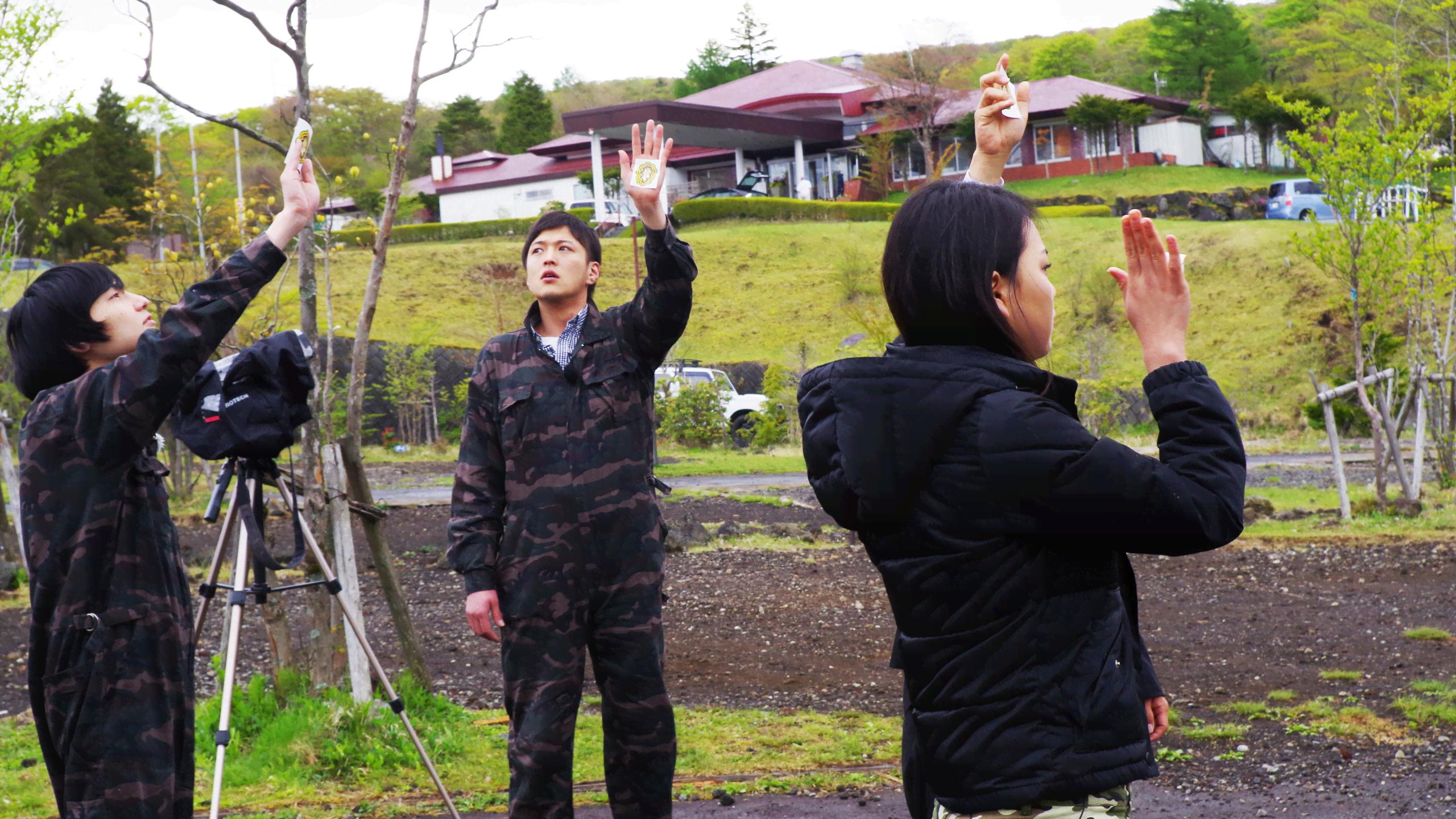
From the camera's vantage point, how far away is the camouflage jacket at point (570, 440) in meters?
3.61

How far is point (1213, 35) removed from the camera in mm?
52469

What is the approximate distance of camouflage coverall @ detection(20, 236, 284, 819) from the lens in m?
2.94

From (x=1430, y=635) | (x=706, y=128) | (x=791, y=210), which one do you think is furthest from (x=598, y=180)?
(x=1430, y=635)

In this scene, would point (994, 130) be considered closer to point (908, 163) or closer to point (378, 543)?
point (378, 543)

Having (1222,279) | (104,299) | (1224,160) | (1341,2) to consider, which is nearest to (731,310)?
(1222,279)

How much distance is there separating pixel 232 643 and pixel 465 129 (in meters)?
65.1

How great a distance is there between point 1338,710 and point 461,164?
53833 millimetres

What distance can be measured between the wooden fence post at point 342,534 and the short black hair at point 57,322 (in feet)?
5.81

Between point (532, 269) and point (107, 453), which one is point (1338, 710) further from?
point (107, 453)

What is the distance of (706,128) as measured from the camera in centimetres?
4034

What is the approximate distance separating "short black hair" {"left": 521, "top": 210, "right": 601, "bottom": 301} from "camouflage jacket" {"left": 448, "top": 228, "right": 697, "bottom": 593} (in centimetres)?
23

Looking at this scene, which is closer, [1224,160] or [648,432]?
[648,432]

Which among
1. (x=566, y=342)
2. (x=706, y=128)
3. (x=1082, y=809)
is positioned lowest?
(x=1082, y=809)

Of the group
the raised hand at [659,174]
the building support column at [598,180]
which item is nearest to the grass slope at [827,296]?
the building support column at [598,180]
